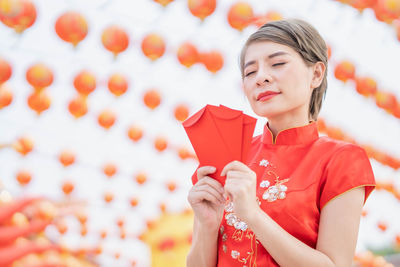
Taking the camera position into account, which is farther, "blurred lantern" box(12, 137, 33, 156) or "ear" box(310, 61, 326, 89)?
"blurred lantern" box(12, 137, 33, 156)

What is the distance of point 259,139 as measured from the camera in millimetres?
1312

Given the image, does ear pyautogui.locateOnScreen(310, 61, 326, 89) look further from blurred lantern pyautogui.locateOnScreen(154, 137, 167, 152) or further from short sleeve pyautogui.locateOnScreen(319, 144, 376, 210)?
blurred lantern pyautogui.locateOnScreen(154, 137, 167, 152)

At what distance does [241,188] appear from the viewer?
909mm

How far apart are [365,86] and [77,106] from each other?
2.26 m

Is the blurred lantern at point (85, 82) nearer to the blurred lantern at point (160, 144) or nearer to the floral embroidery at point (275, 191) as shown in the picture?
the blurred lantern at point (160, 144)

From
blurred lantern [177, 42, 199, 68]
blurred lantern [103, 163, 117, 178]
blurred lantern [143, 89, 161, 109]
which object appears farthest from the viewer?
blurred lantern [103, 163, 117, 178]

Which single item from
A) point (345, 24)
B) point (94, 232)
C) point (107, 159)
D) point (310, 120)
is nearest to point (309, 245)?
point (310, 120)

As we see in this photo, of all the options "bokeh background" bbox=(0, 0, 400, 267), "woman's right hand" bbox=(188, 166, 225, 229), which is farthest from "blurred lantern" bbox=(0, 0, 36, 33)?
"woman's right hand" bbox=(188, 166, 225, 229)

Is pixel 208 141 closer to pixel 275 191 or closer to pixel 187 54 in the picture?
pixel 275 191

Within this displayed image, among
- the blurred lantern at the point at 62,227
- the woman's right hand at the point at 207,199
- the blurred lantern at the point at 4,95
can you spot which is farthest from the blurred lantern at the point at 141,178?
the woman's right hand at the point at 207,199

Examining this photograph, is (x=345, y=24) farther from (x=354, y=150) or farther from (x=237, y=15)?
(x=354, y=150)

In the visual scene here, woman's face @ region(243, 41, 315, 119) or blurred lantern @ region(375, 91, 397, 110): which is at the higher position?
blurred lantern @ region(375, 91, 397, 110)

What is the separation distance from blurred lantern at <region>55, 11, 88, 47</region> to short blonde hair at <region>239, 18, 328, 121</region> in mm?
1244

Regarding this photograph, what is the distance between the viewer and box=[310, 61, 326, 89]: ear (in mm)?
1196
